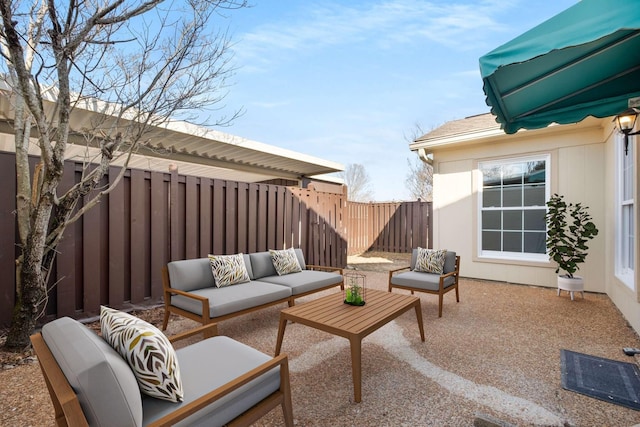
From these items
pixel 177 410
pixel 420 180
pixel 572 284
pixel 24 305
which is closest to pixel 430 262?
pixel 572 284

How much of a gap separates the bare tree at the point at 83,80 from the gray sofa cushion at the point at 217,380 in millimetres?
2277

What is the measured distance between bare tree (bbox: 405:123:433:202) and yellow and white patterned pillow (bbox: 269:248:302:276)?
11.9 m

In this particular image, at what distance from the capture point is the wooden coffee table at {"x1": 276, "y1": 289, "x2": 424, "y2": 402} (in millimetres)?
2293

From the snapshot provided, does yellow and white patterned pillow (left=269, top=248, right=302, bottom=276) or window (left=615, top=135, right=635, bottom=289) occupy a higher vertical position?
window (left=615, top=135, right=635, bottom=289)

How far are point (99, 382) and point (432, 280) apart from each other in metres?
3.99

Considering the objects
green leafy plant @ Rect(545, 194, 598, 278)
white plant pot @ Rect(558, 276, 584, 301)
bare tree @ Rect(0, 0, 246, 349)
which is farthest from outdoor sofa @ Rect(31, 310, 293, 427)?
green leafy plant @ Rect(545, 194, 598, 278)

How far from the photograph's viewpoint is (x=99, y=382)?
1.12 metres

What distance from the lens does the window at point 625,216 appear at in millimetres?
3871

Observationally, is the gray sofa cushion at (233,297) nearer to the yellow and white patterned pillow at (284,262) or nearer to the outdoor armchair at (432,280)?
the yellow and white patterned pillow at (284,262)

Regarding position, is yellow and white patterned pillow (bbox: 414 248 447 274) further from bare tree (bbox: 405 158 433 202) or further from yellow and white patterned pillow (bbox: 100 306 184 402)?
bare tree (bbox: 405 158 433 202)

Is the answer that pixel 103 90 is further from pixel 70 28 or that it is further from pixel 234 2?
pixel 234 2

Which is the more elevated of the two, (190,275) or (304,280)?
(190,275)

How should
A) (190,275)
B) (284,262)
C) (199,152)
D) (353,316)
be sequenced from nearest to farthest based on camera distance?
1. (353,316)
2. (190,275)
3. (284,262)
4. (199,152)

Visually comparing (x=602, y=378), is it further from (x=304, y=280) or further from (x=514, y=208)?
(x=514, y=208)
